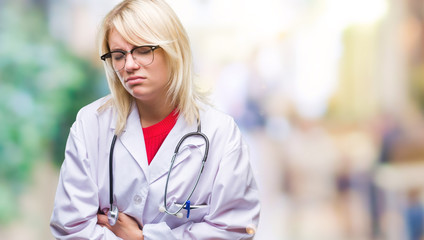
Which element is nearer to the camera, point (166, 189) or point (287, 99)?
point (166, 189)

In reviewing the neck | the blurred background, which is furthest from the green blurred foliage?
the neck

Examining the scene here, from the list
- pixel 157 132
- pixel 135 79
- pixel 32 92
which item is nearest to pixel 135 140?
pixel 157 132

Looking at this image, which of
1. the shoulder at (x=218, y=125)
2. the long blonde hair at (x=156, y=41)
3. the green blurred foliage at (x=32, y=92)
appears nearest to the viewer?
the long blonde hair at (x=156, y=41)

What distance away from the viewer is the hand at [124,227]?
1.24 m

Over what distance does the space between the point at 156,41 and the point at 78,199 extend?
394 mm

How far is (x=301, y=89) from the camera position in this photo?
93.8 inches

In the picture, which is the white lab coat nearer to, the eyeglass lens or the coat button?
the coat button

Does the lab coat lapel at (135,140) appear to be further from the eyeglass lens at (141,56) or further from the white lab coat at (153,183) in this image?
the eyeglass lens at (141,56)

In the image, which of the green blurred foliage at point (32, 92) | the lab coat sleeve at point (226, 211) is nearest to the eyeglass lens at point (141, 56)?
the lab coat sleeve at point (226, 211)

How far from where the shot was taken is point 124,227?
1.24 meters

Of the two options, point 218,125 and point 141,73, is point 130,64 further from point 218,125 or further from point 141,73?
point 218,125

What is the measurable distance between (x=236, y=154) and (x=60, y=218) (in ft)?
1.39

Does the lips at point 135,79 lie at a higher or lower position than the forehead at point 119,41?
lower

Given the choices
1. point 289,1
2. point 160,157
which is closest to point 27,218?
point 160,157
